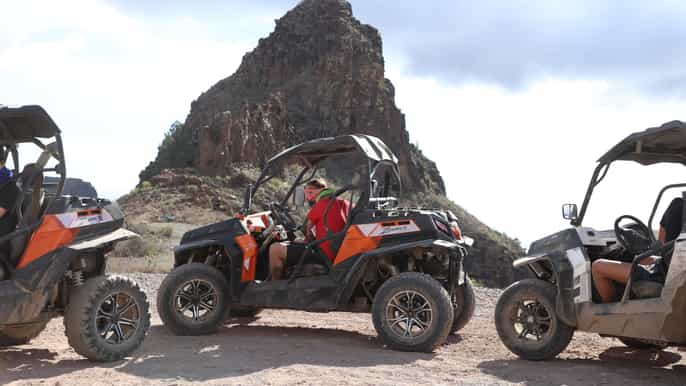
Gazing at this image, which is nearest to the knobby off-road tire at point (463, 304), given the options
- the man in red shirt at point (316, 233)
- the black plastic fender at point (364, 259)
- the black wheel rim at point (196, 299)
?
the black plastic fender at point (364, 259)

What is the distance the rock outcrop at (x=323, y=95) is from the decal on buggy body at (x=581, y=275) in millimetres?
46173

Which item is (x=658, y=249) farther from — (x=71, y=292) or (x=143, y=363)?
(x=71, y=292)

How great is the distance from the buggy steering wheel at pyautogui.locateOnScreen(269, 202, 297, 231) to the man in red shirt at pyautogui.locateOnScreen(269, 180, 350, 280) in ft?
1.93

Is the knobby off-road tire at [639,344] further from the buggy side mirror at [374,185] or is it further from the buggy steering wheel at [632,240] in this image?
the buggy side mirror at [374,185]

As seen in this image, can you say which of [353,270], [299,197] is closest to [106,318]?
[353,270]

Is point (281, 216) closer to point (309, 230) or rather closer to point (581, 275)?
point (309, 230)

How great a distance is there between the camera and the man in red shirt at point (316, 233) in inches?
360

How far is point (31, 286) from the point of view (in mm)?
7020

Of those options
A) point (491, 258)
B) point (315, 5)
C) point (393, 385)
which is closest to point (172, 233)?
point (393, 385)

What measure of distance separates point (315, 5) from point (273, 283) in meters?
63.8

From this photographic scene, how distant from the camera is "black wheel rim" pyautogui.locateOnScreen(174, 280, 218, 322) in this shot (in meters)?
9.25

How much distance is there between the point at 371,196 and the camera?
9109 mm

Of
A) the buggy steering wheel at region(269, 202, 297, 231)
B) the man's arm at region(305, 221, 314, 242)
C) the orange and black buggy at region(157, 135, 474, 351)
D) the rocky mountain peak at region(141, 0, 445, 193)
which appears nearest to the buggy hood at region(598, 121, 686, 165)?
the orange and black buggy at region(157, 135, 474, 351)

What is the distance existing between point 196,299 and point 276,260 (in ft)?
3.45
